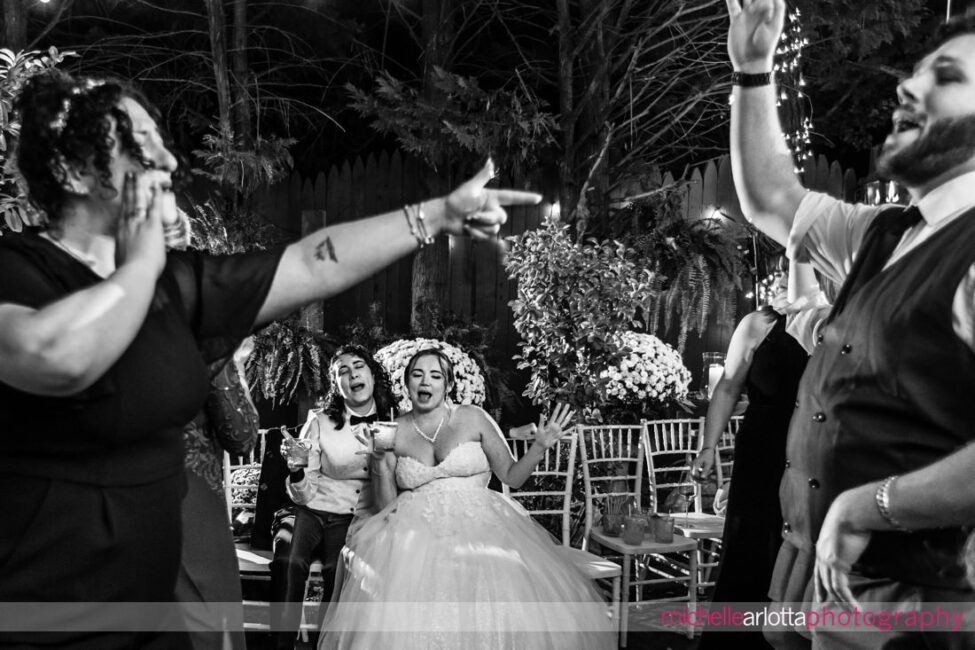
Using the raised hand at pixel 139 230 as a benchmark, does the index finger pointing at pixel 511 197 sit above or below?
above

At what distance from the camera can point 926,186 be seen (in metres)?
1.50

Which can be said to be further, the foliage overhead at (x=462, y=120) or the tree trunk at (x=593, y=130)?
the tree trunk at (x=593, y=130)

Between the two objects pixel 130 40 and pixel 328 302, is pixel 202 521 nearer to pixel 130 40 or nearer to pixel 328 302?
pixel 328 302

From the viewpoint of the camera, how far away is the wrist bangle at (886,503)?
4.34 feet

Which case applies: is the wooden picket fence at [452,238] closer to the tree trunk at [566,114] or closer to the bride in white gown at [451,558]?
the tree trunk at [566,114]

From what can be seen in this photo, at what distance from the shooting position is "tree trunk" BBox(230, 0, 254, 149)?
6.49 metres

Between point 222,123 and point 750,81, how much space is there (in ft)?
17.1

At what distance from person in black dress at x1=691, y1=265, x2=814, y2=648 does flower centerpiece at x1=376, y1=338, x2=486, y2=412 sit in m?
2.03

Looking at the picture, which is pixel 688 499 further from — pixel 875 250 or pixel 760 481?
pixel 875 250

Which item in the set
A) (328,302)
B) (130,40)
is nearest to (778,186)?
(328,302)

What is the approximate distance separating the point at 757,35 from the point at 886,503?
2.92ft

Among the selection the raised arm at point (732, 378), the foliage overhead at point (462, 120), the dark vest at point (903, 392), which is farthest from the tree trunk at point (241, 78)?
the dark vest at point (903, 392)

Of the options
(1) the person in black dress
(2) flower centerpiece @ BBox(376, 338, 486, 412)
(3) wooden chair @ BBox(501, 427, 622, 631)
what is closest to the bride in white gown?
(3) wooden chair @ BBox(501, 427, 622, 631)

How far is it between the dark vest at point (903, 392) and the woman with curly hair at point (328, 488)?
104 inches
